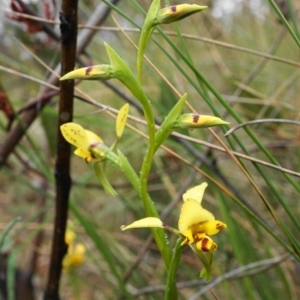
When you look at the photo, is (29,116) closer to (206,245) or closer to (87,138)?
(87,138)

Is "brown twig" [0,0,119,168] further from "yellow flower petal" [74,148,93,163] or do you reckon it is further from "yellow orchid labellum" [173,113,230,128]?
"yellow orchid labellum" [173,113,230,128]

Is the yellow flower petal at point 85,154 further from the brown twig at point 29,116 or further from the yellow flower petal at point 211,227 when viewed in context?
the brown twig at point 29,116

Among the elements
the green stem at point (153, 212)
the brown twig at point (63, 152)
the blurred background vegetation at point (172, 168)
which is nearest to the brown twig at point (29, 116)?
the blurred background vegetation at point (172, 168)

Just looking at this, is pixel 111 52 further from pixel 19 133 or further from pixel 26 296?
pixel 26 296

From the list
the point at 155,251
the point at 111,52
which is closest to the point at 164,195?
the point at 155,251

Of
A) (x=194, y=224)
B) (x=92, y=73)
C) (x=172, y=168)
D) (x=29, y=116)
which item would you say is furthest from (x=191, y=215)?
(x=172, y=168)

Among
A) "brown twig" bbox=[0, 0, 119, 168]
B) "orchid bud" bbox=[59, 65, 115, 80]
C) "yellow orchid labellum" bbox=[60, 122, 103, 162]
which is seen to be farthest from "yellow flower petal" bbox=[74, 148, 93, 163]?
"brown twig" bbox=[0, 0, 119, 168]
